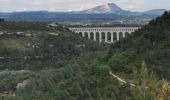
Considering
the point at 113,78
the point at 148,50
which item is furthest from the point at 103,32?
the point at 113,78

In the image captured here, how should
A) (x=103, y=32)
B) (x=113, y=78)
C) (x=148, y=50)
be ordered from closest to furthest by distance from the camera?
1. (x=113, y=78)
2. (x=148, y=50)
3. (x=103, y=32)

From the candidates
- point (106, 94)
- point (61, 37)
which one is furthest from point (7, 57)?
point (106, 94)

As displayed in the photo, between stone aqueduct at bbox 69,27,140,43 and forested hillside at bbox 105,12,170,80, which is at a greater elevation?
forested hillside at bbox 105,12,170,80

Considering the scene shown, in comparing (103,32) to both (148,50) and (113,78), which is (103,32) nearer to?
(148,50)

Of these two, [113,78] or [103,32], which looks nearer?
[113,78]

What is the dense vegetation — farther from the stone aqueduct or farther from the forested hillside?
the stone aqueduct

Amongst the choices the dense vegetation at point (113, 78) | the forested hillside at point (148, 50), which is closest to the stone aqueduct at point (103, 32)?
the dense vegetation at point (113, 78)

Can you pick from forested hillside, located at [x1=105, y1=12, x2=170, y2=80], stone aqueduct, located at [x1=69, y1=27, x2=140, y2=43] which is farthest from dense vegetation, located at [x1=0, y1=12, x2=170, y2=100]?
stone aqueduct, located at [x1=69, y1=27, x2=140, y2=43]

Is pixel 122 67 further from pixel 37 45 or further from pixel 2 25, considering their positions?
pixel 2 25

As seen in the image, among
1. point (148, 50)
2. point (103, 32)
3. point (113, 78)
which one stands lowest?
point (103, 32)

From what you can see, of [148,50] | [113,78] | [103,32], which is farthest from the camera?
[103,32]

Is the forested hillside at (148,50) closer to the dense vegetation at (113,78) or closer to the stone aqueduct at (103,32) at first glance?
the dense vegetation at (113,78)
